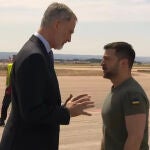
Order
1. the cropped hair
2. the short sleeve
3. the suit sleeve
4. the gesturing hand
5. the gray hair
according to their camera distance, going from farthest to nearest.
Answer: the cropped hair < the short sleeve < the gesturing hand < the gray hair < the suit sleeve

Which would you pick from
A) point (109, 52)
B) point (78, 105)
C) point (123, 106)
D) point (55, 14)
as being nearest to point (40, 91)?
point (78, 105)

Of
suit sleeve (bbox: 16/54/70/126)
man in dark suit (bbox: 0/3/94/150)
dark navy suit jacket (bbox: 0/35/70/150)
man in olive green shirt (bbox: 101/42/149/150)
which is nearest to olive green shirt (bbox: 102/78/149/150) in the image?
man in olive green shirt (bbox: 101/42/149/150)

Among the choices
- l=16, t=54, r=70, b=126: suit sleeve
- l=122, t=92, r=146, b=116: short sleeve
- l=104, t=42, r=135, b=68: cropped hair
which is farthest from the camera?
l=104, t=42, r=135, b=68: cropped hair

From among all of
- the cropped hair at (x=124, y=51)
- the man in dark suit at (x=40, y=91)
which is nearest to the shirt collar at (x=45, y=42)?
the man in dark suit at (x=40, y=91)

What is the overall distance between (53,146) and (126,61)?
971 millimetres

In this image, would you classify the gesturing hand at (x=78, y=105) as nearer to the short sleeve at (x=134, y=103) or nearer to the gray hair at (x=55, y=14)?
the short sleeve at (x=134, y=103)

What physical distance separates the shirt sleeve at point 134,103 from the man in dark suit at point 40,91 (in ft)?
1.56

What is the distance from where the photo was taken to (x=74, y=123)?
1284 cm

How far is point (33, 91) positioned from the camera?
3.70 meters

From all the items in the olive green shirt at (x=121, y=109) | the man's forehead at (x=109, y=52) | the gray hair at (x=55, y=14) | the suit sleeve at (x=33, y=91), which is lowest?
the olive green shirt at (x=121, y=109)

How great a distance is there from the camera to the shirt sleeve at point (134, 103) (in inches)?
165

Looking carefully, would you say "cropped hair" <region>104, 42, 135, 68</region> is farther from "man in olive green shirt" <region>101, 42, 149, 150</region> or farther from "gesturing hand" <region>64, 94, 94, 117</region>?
"gesturing hand" <region>64, 94, 94, 117</region>

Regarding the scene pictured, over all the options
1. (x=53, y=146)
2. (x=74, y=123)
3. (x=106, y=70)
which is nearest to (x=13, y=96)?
(x=53, y=146)

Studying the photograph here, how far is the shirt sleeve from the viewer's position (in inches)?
165
